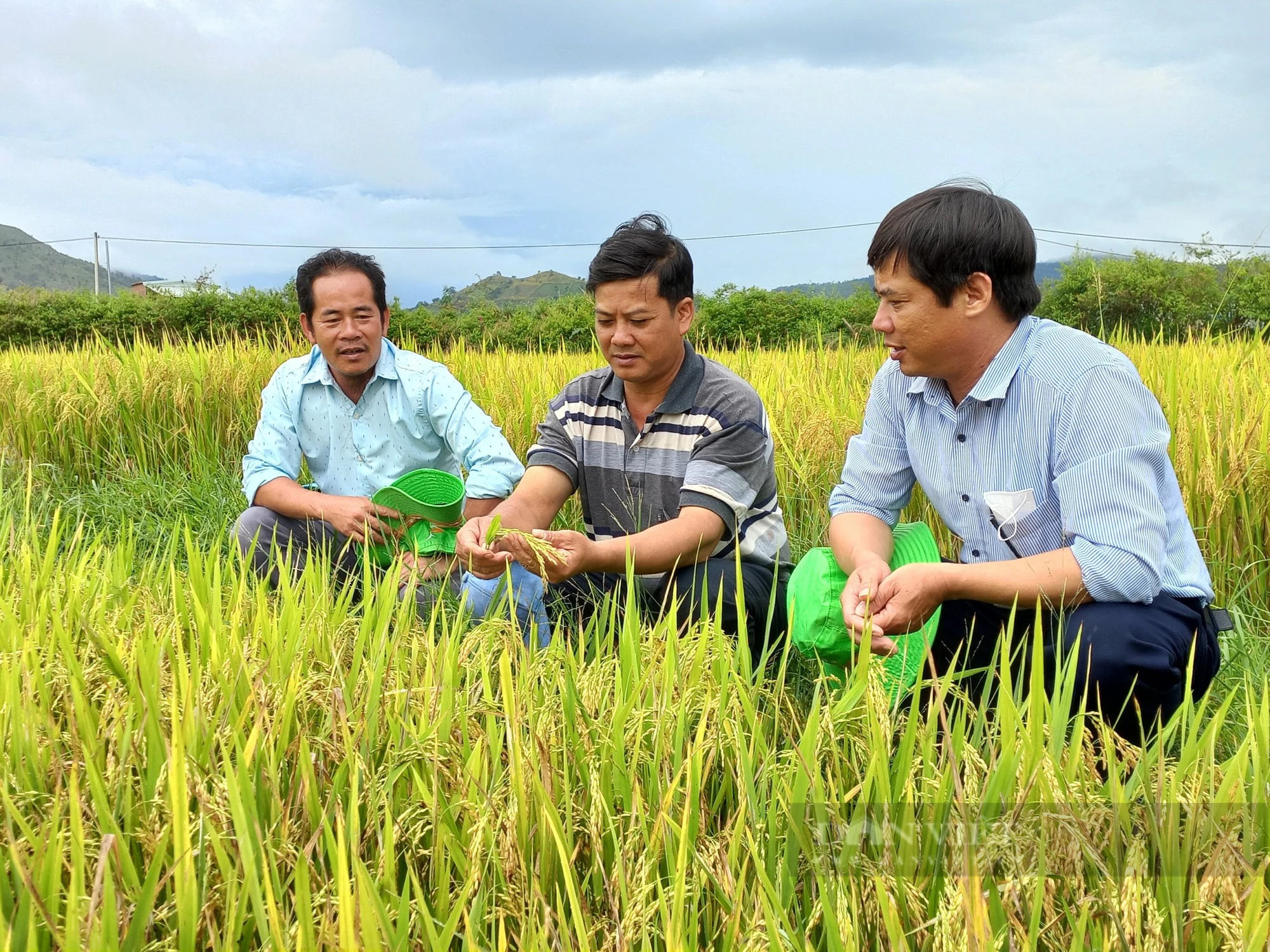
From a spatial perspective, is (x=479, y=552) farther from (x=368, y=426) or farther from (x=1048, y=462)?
(x=368, y=426)

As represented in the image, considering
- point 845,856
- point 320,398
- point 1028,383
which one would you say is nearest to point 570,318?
point 320,398

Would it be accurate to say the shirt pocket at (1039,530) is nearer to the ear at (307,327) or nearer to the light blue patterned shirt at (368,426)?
the light blue patterned shirt at (368,426)

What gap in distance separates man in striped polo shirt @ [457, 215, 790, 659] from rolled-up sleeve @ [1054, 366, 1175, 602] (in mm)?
707

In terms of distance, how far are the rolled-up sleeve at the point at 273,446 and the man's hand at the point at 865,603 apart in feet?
7.13

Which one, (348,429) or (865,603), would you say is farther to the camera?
(348,429)

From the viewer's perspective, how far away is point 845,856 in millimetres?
1170

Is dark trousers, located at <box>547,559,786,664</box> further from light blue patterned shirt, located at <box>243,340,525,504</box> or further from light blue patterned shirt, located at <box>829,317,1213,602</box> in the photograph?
light blue patterned shirt, located at <box>243,340,525,504</box>

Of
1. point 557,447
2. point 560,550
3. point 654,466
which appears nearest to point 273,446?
point 557,447

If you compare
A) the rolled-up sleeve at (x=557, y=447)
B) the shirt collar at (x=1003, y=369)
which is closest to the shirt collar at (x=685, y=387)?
the rolled-up sleeve at (x=557, y=447)

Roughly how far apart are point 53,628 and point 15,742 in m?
0.47

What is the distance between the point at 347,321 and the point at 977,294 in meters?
2.11

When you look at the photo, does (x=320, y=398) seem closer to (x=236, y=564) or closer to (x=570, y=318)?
(x=236, y=564)

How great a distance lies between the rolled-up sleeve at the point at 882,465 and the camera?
2.44 m

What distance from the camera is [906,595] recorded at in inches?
74.4
